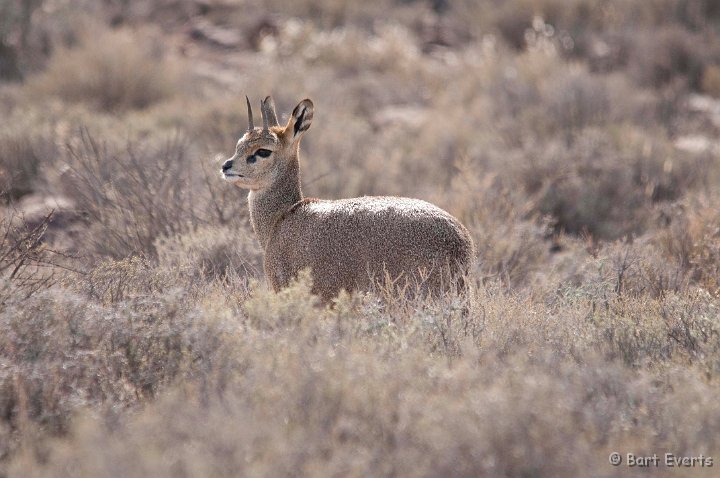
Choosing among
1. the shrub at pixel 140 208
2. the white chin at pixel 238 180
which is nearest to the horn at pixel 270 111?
the white chin at pixel 238 180

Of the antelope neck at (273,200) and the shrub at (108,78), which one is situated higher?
the antelope neck at (273,200)

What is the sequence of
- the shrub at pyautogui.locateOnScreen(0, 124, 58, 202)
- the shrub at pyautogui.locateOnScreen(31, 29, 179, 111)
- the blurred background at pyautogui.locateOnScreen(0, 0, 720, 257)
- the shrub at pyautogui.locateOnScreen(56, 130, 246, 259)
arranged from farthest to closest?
the shrub at pyautogui.locateOnScreen(31, 29, 179, 111)
the shrub at pyautogui.locateOnScreen(0, 124, 58, 202)
the blurred background at pyautogui.locateOnScreen(0, 0, 720, 257)
the shrub at pyautogui.locateOnScreen(56, 130, 246, 259)

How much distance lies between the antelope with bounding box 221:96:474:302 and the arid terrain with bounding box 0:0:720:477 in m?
0.20

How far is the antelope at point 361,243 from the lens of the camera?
5.86 metres

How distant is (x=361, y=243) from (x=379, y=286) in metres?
0.33

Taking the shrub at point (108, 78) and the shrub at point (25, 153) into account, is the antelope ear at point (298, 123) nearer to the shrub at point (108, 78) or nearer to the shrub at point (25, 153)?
the shrub at point (25, 153)

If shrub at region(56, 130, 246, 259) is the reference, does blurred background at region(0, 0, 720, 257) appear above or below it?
below

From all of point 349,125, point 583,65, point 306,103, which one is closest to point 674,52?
point 583,65

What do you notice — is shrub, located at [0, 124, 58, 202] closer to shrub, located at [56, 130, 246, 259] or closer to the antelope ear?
shrub, located at [56, 130, 246, 259]

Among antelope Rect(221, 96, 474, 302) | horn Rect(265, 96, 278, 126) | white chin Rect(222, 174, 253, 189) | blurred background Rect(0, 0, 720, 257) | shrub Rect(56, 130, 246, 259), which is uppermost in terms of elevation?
horn Rect(265, 96, 278, 126)

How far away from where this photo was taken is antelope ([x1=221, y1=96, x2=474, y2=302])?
5.86 metres

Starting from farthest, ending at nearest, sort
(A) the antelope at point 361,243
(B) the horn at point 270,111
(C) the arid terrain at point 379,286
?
1. (B) the horn at point 270,111
2. (A) the antelope at point 361,243
3. (C) the arid terrain at point 379,286

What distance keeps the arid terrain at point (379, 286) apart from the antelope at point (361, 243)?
0.66ft

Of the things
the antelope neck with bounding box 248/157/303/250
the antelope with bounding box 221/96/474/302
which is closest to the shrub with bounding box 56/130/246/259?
the antelope neck with bounding box 248/157/303/250
